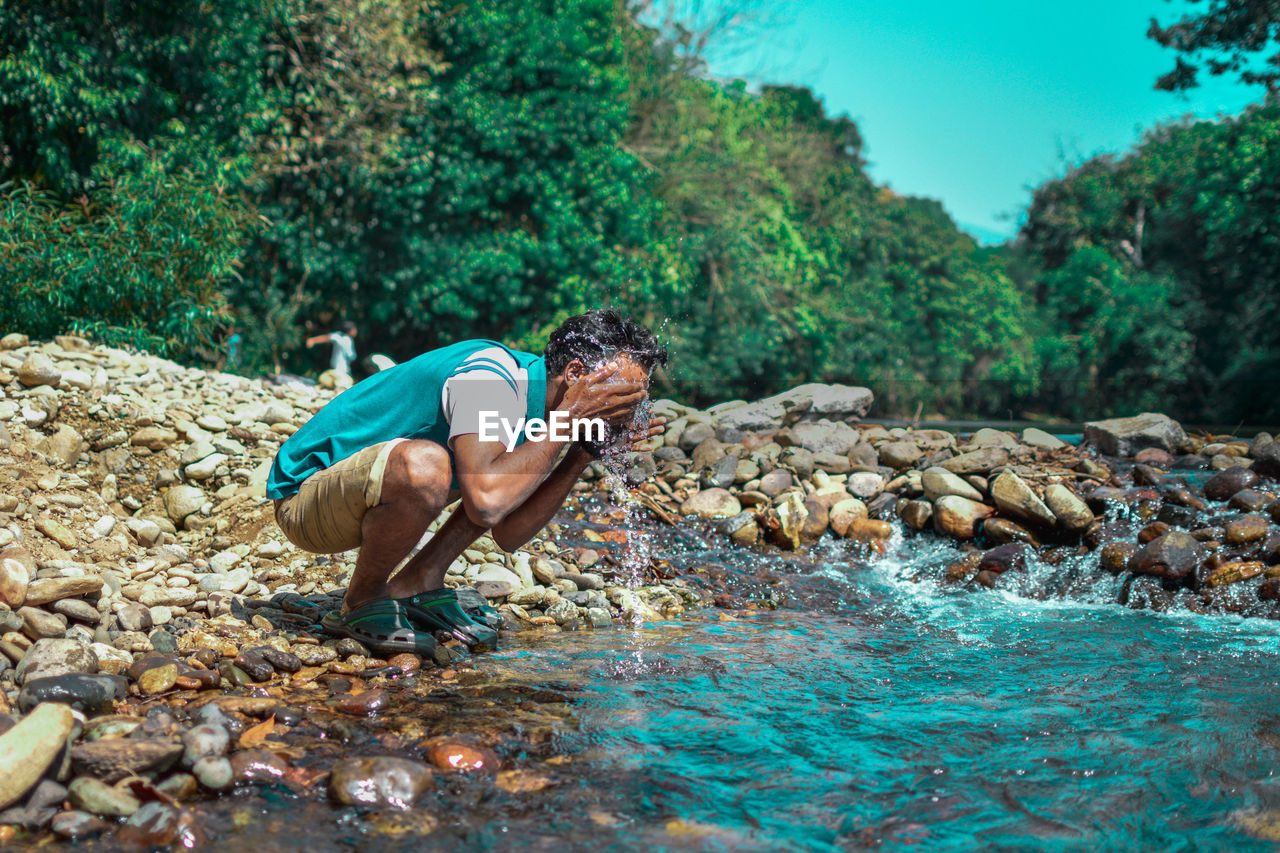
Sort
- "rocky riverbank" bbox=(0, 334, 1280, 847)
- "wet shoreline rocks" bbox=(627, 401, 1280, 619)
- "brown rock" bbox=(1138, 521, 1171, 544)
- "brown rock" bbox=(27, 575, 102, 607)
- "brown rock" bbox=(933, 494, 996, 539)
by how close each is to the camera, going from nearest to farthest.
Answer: "rocky riverbank" bbox=(0, 334, 1280, 847) → "brown rock" bbox=(27, 575, 102, 607) → "wet shoreline rocks" bbox=(627, 401, 1280, 619) → "brown rock" bbox=(1138, 521, 1171, 544) → "brown rock" bbox=(933, 494, 996, 539)

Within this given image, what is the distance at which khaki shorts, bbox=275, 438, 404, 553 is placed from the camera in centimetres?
282

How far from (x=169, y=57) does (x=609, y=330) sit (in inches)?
382

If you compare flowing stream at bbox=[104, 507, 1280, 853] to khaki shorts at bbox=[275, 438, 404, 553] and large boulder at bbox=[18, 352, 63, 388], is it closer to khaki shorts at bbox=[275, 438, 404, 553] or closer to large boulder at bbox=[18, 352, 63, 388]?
khaki shorts at bbox=[275, 438, 404, 553]

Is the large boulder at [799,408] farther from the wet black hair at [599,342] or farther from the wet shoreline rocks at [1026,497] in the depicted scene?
the wet black hair at [599,342]

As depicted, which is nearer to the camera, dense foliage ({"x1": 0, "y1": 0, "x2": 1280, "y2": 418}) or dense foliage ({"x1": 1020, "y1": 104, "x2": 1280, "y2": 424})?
dense foliage ({"x1": 0, "y1": 0, "x2": 1280, "y2": 418})

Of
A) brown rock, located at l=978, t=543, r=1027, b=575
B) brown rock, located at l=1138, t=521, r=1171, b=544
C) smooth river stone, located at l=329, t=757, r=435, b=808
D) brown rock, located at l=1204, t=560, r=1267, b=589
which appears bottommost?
smooth river stone, located at l=329, t=757, r=435, b=808

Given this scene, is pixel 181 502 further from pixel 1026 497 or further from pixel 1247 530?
pixel 1247 530

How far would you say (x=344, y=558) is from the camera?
4.13 metres

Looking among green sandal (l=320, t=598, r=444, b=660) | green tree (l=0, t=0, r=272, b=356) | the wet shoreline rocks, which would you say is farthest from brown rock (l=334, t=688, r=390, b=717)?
green tree (l=0, t=0, r=272, b=356)

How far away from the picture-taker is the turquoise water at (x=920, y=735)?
2.01 meters

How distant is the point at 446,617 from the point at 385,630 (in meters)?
0.26

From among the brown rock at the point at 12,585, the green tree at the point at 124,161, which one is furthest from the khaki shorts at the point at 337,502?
the green tree at the point at 124,161

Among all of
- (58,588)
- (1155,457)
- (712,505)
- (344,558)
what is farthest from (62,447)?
(1155,457)

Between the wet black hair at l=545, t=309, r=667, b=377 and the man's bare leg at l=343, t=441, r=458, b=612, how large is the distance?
18.4 inches
